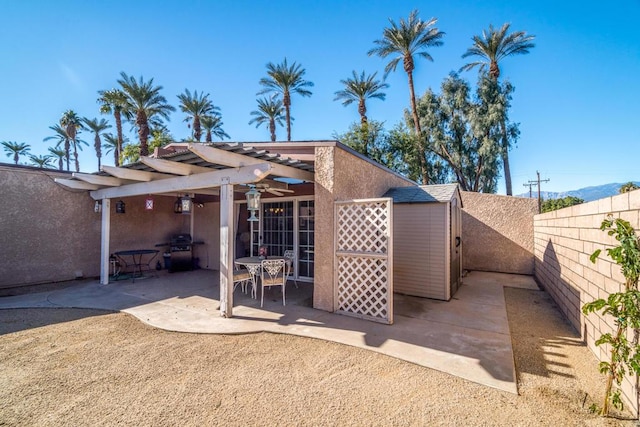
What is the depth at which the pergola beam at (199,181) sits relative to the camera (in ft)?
15.7

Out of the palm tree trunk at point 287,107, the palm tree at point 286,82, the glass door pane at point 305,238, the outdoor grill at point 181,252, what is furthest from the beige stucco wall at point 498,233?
the palm tree at point 286,82

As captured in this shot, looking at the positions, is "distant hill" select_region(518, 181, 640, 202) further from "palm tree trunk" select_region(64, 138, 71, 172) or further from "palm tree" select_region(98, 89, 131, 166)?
"palm tree trunk" select_region(64, 138, 71, 172)

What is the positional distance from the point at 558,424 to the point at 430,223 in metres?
4.40

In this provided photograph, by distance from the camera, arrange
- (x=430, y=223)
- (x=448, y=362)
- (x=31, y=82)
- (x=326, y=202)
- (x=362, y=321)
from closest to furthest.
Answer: (x=448, y=362) → (x=362, y=321) → (x=326, y=202) → (x=430, y=223) → (x=31, y=82)

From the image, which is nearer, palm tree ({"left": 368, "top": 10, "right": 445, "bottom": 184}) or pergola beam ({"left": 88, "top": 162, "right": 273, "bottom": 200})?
pergola beam ({"left": 88, "top": 162, "right": 273, "bottom": 200})

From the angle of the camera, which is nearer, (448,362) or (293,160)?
(448,362)

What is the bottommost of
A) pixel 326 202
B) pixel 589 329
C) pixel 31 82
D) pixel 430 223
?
pixel 589 329

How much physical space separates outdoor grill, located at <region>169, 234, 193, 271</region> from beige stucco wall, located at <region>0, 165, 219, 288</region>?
104 cm

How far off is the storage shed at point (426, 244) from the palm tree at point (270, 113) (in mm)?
16870

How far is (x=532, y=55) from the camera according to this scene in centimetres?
1611

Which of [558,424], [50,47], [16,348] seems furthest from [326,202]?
[50,47]

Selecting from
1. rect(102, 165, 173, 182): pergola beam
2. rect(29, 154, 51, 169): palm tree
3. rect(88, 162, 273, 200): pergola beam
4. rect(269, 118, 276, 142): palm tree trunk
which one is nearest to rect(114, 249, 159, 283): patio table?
rect(88, 162, 273, 200): pergola beam

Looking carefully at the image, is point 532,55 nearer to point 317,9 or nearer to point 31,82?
point 317,9

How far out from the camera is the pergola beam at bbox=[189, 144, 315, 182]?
413 cm
